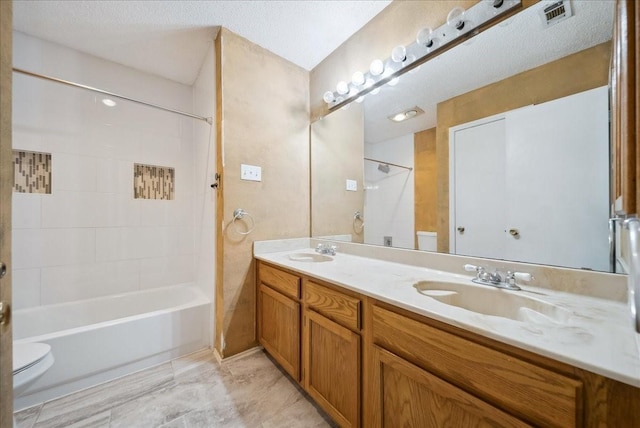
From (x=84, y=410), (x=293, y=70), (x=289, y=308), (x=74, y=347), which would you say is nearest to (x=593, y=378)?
(x=289, y=308)

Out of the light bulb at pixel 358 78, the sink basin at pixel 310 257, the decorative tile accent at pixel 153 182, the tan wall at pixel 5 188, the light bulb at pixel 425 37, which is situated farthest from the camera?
the decorative tile accent at pixel 153 182

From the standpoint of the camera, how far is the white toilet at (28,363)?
105 cm

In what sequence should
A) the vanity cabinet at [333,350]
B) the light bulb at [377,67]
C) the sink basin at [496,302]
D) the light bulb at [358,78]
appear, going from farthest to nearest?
the light bulb at [358,78] < the light bulb at [377,67] < the vanity cabinet at [333,350] < the sink basin at [496,302]

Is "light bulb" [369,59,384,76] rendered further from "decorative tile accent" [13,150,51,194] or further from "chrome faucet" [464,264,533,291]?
"decorative tile accent" [13,150,51,194]

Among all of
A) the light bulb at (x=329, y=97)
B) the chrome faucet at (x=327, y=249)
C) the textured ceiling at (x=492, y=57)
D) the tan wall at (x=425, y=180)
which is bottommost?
the chrome faucet at (x=327, y=249)

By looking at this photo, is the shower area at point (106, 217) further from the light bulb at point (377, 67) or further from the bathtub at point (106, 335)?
the light bulb at point (377, 67)

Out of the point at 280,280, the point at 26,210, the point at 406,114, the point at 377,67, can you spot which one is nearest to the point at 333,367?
the point at 280,280

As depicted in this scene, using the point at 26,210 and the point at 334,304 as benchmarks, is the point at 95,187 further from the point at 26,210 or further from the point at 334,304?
the point at 334,304

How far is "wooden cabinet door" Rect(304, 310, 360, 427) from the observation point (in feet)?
3.18

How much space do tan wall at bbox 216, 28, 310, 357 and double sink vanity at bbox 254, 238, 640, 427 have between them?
466 mm

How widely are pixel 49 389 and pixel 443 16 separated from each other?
2.95 meters

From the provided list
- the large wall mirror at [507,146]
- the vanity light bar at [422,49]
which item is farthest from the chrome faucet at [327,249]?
the vanity light bar at [422,49]

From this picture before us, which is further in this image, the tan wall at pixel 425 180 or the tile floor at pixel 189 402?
the tan wall at pixel 425 180

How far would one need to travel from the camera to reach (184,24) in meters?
1.61
